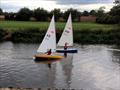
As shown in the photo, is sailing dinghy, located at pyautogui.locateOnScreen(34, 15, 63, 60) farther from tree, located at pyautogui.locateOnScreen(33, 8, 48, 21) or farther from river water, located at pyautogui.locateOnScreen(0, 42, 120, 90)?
tree, located at pyautogui.locateOnScreen(33, 8, 48, 21)

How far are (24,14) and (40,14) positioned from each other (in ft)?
18.9

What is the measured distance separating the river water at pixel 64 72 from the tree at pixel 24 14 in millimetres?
62469

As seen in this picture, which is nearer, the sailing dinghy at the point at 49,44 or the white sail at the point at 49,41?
the sailing dinghy at the point at 49,44

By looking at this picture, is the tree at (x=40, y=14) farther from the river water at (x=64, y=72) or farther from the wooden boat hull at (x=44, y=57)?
the wooden boat hull at (x=44, y=57)

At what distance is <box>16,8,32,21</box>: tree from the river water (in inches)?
2459

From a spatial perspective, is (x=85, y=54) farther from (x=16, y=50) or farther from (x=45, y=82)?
(x=45, y=82)

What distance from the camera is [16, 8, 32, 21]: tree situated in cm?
12935

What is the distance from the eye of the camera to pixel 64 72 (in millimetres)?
49906

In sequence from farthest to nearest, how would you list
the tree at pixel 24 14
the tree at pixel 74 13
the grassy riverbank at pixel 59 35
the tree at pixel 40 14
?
the tree at pixel 74 13, the tree at pixel 40 14, the tree at pixel 24 14, the grassy riverbank at pixel 59 35

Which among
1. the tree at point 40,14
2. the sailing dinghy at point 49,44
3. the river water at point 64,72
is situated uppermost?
the tree at point 40,14

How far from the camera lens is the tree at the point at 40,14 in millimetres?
130062

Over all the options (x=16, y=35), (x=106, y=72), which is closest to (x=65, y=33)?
(x=106, y=72)

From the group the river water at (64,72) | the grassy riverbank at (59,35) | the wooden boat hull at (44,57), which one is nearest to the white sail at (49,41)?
the wooden boat hull at (44,57)

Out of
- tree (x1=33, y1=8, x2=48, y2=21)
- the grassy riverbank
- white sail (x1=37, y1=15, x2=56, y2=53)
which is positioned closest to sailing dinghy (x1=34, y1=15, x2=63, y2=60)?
white sail (x1=37, y1=15, x2=56, y2=53)
